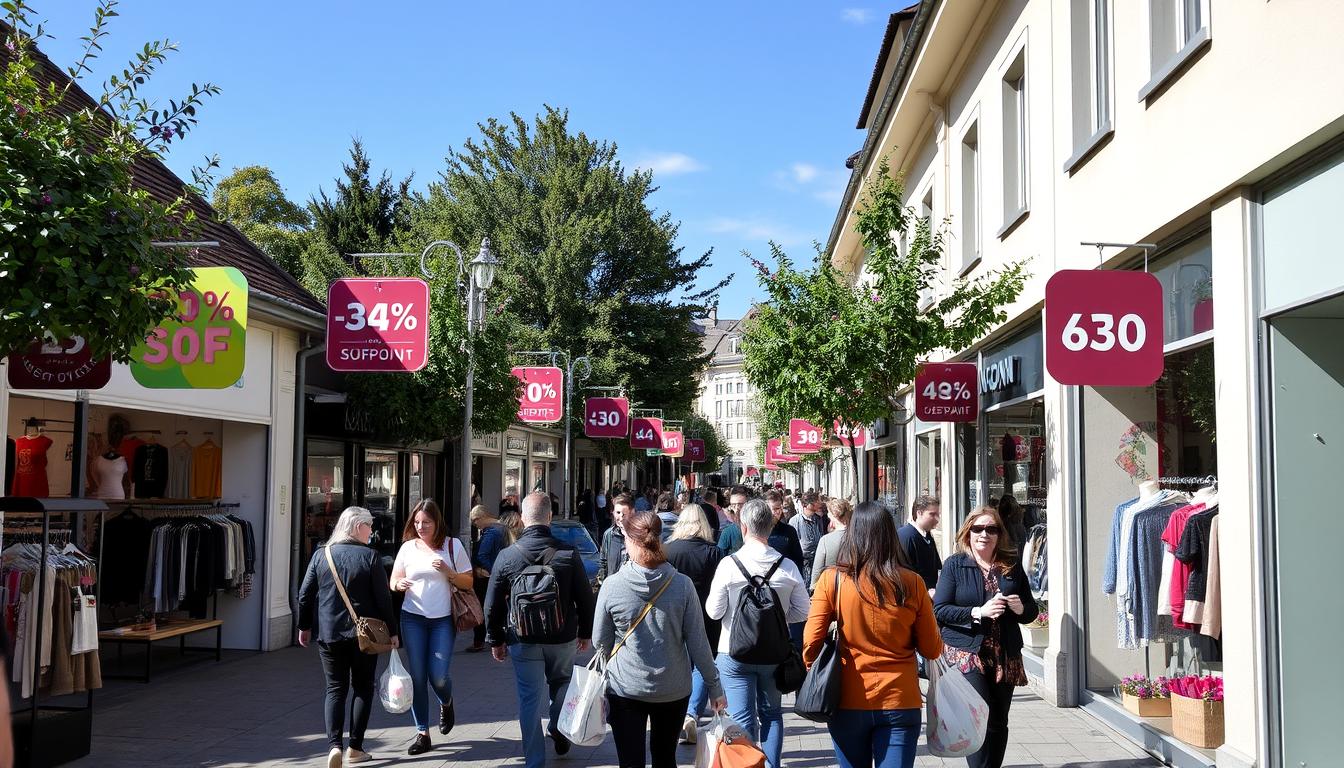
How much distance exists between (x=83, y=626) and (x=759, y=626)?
5258 millimetres

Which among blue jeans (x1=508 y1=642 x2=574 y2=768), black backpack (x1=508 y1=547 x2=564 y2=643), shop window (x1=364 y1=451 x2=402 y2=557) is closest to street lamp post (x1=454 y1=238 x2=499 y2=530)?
shop window (x1=364 y1=451 x2=402 y2=557)

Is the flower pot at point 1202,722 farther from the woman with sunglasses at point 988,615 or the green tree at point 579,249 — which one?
the green tree at point 579,249

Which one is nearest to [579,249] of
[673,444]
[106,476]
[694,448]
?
[673,444]

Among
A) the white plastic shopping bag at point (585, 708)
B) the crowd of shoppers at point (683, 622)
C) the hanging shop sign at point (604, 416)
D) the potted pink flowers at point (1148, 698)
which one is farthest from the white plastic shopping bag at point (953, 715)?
the hanging shop sign at point (604, 416)

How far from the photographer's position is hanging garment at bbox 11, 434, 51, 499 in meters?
11.7

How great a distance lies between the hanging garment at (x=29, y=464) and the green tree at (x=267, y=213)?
105 ft

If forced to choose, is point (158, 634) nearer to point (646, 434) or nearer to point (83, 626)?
point (83, 626)

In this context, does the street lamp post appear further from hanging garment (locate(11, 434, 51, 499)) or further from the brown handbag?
the brown handbag

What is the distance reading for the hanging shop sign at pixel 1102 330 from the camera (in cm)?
712

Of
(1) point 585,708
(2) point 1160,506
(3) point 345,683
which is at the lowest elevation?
(3) point 345,683

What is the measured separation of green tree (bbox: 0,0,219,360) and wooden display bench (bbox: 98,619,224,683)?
5.35 metres

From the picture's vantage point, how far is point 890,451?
25.2 m

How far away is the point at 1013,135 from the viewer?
12625mm

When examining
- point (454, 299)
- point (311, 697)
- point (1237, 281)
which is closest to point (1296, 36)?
point (1237, 281)
